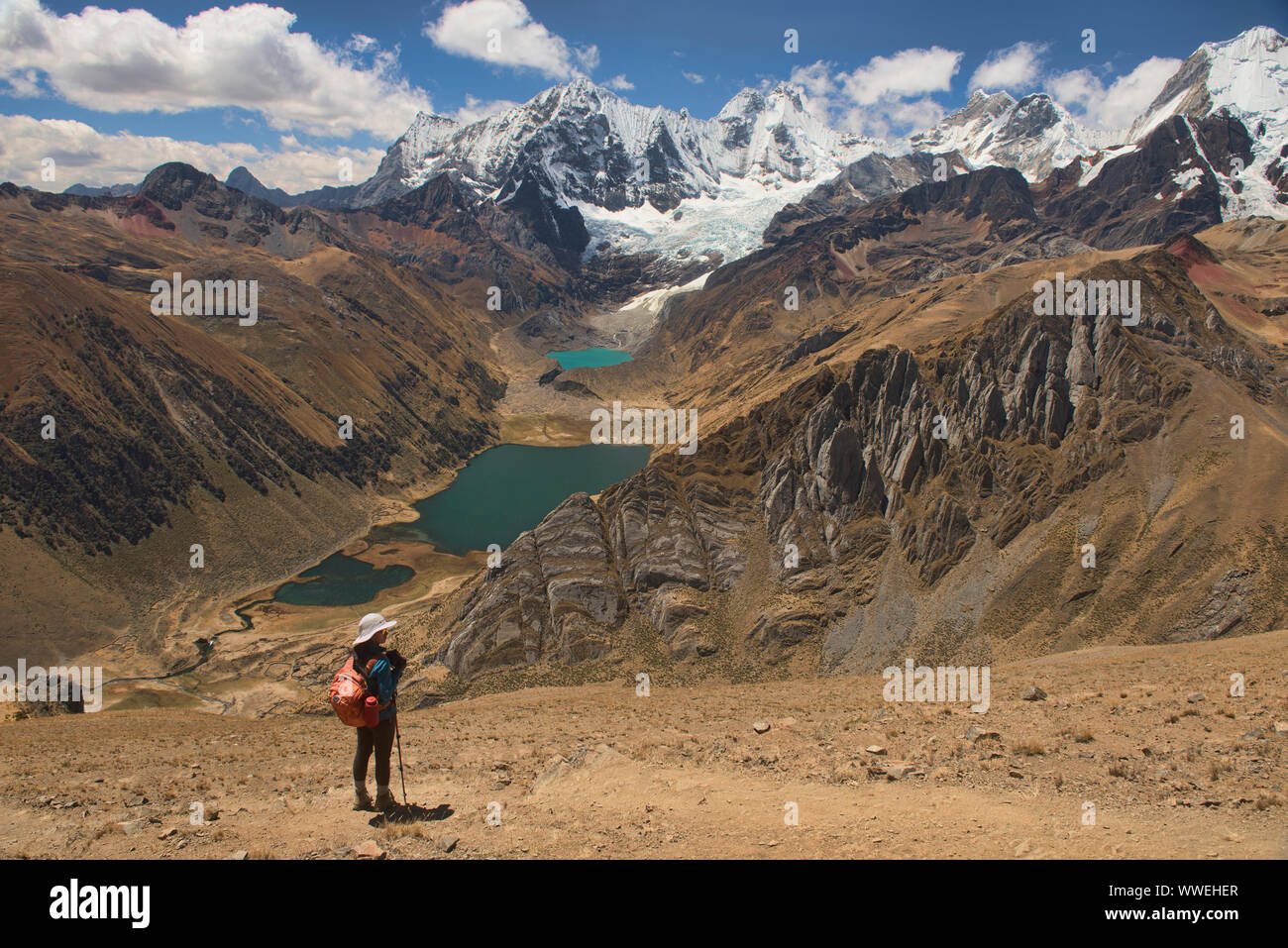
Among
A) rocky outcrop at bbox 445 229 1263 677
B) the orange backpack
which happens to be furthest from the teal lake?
the orange backpack

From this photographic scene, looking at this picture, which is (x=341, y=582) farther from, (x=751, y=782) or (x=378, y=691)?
(x=378, y=691)

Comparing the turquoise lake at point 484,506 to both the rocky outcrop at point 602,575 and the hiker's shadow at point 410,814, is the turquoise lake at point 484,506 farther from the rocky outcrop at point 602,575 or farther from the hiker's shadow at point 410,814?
the hiker's shadow at point 410,814

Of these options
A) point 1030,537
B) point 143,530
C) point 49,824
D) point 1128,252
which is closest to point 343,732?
point 49,824

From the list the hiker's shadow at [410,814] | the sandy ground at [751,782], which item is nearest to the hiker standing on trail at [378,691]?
the hiker's shadow at [410,814]

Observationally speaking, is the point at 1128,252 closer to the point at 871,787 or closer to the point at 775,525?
the point at 775,525

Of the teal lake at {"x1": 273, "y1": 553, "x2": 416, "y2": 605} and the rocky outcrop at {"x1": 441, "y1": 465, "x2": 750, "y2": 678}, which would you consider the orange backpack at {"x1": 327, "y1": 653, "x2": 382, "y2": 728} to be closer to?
the rocky outcrop at {"x1": 441, "y1": 465, "x2": 750, "y2": 678}

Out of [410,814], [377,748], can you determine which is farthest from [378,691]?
[410,814]

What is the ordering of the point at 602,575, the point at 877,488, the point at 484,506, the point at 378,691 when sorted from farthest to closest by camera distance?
the point at 484,506 < the point at 877,488 < the point at 602,575 < the point at 378,691
